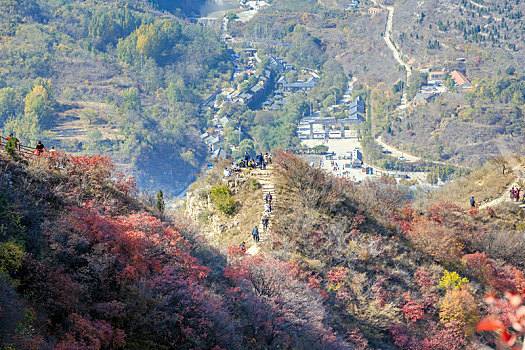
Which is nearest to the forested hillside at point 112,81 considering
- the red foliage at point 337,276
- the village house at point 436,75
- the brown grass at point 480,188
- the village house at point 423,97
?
the village house at point 423,97

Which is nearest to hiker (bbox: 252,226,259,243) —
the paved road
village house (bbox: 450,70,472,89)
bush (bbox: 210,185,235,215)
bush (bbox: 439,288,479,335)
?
bush (bbox: 210,185,235,215)

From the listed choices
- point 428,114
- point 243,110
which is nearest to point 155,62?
point 243,110

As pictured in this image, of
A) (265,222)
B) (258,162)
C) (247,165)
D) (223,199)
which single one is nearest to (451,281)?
(265,222)

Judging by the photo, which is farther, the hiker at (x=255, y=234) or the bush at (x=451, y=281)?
the bush at (x=451, y=281)

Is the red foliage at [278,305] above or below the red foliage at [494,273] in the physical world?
above

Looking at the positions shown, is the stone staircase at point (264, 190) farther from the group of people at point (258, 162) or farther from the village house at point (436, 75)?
A: the village house at point (436, 75)

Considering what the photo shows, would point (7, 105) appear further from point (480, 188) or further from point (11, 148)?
point (11, 148)
